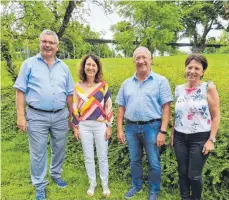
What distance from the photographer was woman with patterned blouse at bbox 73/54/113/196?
3.61 metres

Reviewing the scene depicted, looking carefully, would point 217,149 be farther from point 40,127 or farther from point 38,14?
point 38,14

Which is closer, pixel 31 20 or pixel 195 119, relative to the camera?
pixel 195 119

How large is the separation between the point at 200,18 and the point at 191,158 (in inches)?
1586

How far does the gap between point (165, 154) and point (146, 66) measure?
137 centimetres

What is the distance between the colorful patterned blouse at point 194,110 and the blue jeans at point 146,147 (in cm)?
41

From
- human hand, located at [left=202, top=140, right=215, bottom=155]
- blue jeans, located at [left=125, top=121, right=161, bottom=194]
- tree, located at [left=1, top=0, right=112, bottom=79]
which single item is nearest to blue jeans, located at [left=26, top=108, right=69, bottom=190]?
Result: blue jeans, located at [left=125, top=121, right=161, bottom=194]

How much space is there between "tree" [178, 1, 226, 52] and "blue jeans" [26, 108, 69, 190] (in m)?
34.8

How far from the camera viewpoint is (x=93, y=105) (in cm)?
360

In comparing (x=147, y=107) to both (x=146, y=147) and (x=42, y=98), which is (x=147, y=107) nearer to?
(x=146, y=147)

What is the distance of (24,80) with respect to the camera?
11.8 feet

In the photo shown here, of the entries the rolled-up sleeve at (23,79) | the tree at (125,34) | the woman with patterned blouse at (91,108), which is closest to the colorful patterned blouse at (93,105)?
the woman with patterned blouse at (91,108)

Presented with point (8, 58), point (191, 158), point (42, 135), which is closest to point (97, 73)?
point (42, 135)

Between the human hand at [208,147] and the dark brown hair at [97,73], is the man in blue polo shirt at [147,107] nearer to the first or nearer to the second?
→ the dark brown hair at [97,73]

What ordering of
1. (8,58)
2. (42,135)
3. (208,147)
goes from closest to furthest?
(208,147) → (42,135) → (8,58)
